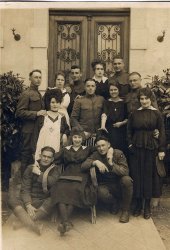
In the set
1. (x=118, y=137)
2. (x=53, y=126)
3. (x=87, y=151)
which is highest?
(x=53, y=126)

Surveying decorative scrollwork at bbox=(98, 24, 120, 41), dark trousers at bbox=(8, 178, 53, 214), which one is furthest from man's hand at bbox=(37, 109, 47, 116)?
decorative scrollwork at bbox=(98, 24, 120, 41)

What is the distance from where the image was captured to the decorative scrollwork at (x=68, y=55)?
5.78 meters

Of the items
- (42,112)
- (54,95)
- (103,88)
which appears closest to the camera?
(54,95)

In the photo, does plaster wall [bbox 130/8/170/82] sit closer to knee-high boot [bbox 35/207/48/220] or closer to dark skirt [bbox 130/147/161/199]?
dark skirt [bbox 130/147/161/199]

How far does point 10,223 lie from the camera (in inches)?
153

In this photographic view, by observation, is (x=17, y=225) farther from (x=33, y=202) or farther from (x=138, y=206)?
(x=138, y=206)

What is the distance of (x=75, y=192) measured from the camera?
3840 mm

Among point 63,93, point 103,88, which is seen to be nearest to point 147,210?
point 103,88

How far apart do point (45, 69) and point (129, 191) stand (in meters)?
2.44

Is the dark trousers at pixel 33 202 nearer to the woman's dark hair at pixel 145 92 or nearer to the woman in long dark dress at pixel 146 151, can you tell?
the woman in long dark dress at pixel 146 151

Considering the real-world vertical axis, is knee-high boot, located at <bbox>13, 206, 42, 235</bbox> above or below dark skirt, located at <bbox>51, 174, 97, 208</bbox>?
below

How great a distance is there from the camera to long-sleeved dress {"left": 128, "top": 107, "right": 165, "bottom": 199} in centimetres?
408

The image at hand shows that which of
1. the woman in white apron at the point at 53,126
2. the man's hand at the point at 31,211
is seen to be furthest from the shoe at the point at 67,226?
the woman in white apron at the point at 53,126

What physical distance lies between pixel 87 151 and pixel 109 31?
2400mm
